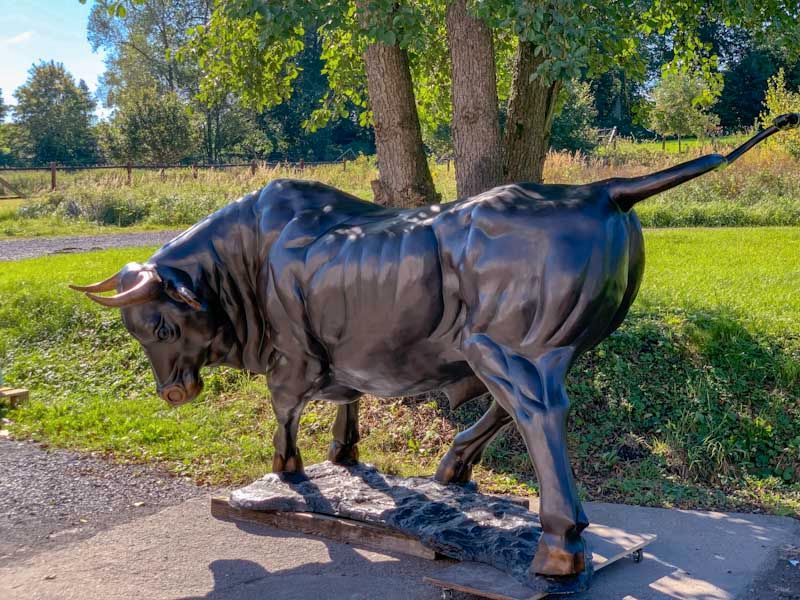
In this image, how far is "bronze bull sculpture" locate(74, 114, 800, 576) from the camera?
3576 mm

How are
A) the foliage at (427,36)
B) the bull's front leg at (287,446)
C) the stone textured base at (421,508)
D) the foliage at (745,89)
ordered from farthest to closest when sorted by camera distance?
1. the foliage at (745,89)
2. the foliage at (427,36)
3. the bull's front leg at (287,446)
4. the stone textured base at (421,508)

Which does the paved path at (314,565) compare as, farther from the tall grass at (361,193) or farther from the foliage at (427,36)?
the tall grass at (361,193)

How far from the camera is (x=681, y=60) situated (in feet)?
29.4

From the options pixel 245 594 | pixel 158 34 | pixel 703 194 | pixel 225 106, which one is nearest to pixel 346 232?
pixel 245 594

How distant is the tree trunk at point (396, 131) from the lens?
7.31 m

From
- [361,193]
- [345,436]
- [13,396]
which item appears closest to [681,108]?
[361,193]

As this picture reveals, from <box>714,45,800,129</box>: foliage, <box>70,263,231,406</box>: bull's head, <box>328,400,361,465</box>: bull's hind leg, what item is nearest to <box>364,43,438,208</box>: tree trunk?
<box>328,400,361,465</box>: bull's hind leg

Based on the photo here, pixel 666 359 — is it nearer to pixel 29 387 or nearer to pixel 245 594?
pixel 245 594

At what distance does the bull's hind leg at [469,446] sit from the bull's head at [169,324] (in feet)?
4.38

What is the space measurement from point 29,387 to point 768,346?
6.56m

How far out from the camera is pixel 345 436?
5117 mm

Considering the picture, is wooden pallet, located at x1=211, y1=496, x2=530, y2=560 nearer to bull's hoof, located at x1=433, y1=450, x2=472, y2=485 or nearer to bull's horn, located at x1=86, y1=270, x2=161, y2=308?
bull's hoof, located at x1=433, y1=450, x2=472, y2=485

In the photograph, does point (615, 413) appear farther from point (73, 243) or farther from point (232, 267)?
point (73, 243)

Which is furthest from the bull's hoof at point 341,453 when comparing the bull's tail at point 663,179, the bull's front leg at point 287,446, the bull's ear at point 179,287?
the bull's tail at point 663,179
